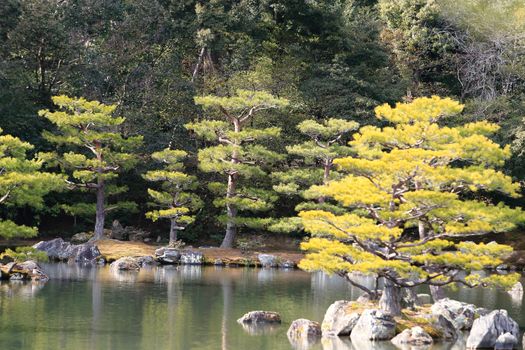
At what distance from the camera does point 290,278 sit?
30.6m

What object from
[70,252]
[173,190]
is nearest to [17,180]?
[70,252]

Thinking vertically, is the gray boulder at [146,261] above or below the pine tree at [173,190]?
below

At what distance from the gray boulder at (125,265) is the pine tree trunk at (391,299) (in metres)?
13.4

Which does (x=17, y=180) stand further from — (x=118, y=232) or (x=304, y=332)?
(x=118, y=232)

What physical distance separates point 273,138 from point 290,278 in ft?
35.8

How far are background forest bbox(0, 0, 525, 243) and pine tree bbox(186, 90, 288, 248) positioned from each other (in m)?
1.00

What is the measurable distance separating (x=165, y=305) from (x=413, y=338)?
23.0 ft

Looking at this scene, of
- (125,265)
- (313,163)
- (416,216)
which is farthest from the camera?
(313,163)

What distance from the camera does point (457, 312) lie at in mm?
20469

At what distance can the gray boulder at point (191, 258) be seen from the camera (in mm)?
34156

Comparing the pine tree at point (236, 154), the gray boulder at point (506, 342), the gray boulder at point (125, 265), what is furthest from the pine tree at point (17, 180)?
the gray boulder at point (506, 342)

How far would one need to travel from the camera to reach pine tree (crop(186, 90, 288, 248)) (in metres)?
35.4

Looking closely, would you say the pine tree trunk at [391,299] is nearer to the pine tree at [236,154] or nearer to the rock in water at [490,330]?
the rock in water at [490,330]

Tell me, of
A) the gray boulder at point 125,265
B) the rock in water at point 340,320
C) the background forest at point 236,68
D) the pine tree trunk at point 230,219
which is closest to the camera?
the rock in water at point 340,320
